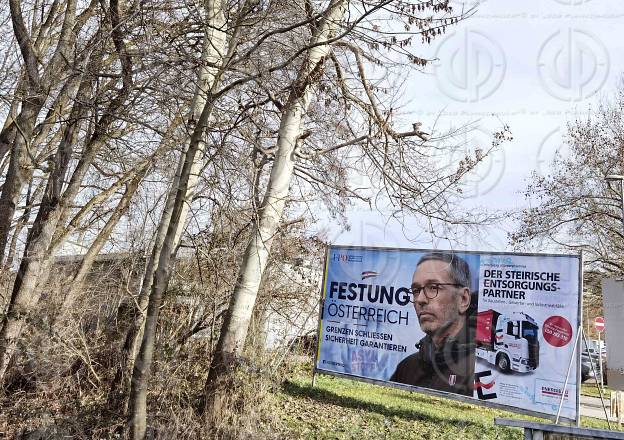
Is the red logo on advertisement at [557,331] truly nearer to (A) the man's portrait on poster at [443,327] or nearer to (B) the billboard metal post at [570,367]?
(B) the billboard metal post at [570,367]

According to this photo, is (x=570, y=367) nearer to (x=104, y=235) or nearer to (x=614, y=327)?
(x=614, y=327)

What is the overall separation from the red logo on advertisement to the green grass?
1674mm

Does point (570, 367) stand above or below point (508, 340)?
below

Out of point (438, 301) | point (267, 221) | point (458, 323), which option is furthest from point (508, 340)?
point (267, 221)

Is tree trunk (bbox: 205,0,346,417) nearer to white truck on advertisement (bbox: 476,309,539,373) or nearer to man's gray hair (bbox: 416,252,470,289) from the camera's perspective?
man's gray hair (bbox: 416,252,470,289)

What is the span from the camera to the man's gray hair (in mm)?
11516

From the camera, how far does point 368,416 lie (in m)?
9.95

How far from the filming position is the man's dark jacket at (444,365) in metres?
11.1

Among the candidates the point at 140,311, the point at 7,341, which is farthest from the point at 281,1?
the point at 7,341

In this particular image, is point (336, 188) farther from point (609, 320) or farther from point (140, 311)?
point (609, 320)

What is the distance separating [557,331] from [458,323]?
173cm

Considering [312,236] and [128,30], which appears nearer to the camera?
[128,30]

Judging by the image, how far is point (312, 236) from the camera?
1318 cm

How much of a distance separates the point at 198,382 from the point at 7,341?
287cm
